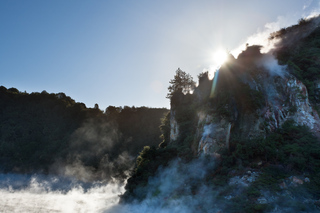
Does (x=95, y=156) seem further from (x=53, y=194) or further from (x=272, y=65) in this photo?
(x=272, y=65)

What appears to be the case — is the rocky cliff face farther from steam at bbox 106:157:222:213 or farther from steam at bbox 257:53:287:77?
steam at bbox 106:157:222:213

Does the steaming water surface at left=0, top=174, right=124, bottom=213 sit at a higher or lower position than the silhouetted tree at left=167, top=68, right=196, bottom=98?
lower

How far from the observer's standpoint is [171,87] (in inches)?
1481

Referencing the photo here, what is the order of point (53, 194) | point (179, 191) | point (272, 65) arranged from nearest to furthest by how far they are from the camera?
point (179, 191) → point (272, 65) → point (53, 194)

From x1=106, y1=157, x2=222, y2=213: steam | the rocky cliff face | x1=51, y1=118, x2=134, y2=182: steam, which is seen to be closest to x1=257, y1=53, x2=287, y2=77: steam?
the rocky cliff face

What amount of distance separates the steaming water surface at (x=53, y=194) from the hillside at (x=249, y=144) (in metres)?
5.34

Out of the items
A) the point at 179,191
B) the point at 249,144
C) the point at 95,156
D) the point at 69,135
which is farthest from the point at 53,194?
the point at 249,144

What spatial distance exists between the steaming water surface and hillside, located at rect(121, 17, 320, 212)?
210 inches

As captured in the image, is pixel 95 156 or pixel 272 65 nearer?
pixel 272 65

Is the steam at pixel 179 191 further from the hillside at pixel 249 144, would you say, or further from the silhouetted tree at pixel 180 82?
the silhouetted tree at pixel 180 82

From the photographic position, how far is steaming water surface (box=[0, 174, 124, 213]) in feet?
73.3

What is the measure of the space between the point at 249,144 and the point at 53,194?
1098 inches

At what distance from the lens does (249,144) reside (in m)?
17.2

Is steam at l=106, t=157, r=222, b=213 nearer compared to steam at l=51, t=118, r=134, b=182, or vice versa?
steam at l=106, t=157, r=222, b=213
